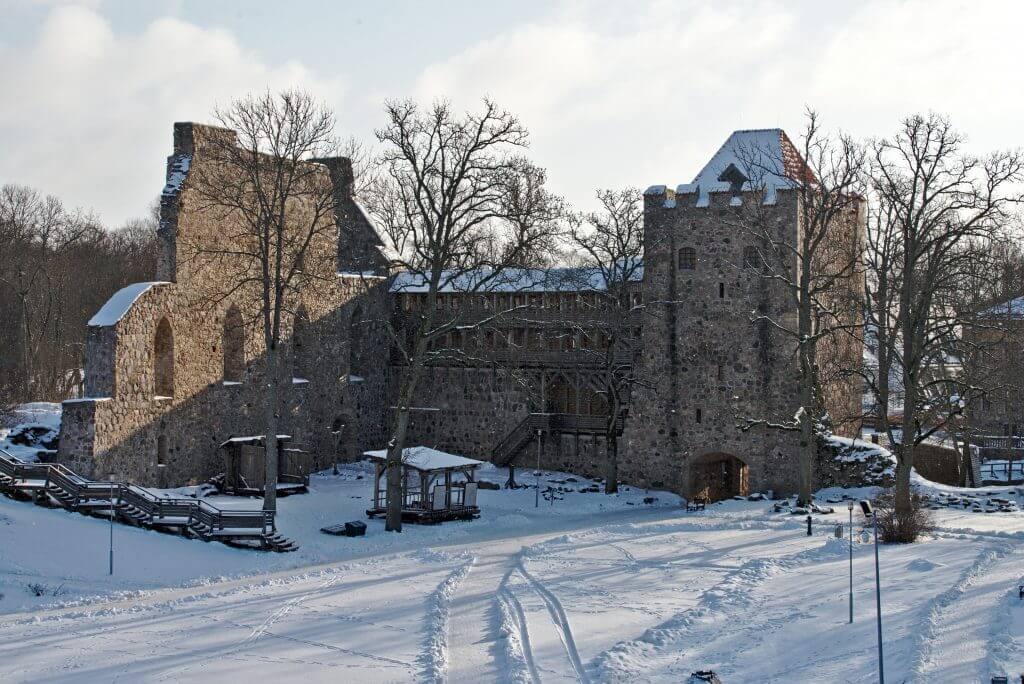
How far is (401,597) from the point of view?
20.0m

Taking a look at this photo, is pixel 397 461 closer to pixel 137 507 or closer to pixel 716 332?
pixel 137 507

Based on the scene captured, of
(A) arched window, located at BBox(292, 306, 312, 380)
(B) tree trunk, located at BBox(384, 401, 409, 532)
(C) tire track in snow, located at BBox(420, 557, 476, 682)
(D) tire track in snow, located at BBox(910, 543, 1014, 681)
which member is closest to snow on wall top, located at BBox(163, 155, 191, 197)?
(A) arched window, located at BBox(292, 306, 312, 380)

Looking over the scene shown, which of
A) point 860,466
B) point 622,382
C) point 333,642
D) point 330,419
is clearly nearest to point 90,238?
point 330,419

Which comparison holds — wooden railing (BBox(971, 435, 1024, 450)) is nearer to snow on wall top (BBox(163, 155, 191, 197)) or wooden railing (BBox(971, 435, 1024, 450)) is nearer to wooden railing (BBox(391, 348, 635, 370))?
wooden railing (BBox(391, 348, 635, 370))

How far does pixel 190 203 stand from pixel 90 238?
3513cm

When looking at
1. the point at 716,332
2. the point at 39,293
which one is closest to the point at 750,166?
the point at 716,332

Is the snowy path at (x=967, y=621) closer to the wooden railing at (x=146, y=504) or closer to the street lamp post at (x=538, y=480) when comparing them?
the street lamp post at (x=538, y=480)

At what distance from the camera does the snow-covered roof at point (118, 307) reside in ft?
92.9

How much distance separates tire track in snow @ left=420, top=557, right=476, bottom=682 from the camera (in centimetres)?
1530

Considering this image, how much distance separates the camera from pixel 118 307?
28.9 m

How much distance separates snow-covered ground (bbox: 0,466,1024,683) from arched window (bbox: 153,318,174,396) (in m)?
5.31

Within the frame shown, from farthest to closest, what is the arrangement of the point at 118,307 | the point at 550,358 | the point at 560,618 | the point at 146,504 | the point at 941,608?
1. the point at 550,358
2. the point at 118,307
3. the point at 146,504
4. the point at 941,608
5. the point at 560,618

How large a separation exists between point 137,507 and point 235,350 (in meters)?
9.51

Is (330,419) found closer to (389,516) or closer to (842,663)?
(389,516)
